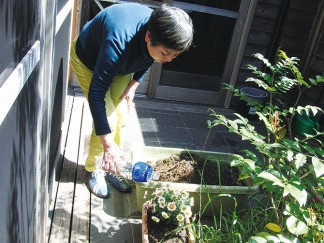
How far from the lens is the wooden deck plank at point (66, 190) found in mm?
2104

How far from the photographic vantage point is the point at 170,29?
1.63 m

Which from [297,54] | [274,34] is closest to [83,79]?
[274,34]

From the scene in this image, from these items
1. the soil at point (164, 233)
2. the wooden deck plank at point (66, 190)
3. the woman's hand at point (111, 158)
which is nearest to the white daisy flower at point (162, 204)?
the soil at point (164, 233)

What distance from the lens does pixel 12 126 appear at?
3.17ft

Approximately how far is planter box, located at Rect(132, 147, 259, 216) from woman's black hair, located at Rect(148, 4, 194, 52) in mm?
884

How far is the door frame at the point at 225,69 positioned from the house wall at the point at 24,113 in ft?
9.56

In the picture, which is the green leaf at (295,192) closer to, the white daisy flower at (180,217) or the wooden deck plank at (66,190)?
the white daisy flower at (180,217)

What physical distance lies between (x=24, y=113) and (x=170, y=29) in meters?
0.80

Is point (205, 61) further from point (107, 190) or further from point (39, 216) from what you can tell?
point (39, 216)

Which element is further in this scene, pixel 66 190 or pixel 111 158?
pixel 66 190

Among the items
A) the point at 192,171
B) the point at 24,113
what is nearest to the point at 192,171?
the point at 192,171

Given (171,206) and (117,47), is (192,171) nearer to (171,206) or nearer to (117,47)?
(171,206)

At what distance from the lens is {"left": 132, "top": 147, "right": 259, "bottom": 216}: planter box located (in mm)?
2180

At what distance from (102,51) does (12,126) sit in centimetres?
89
